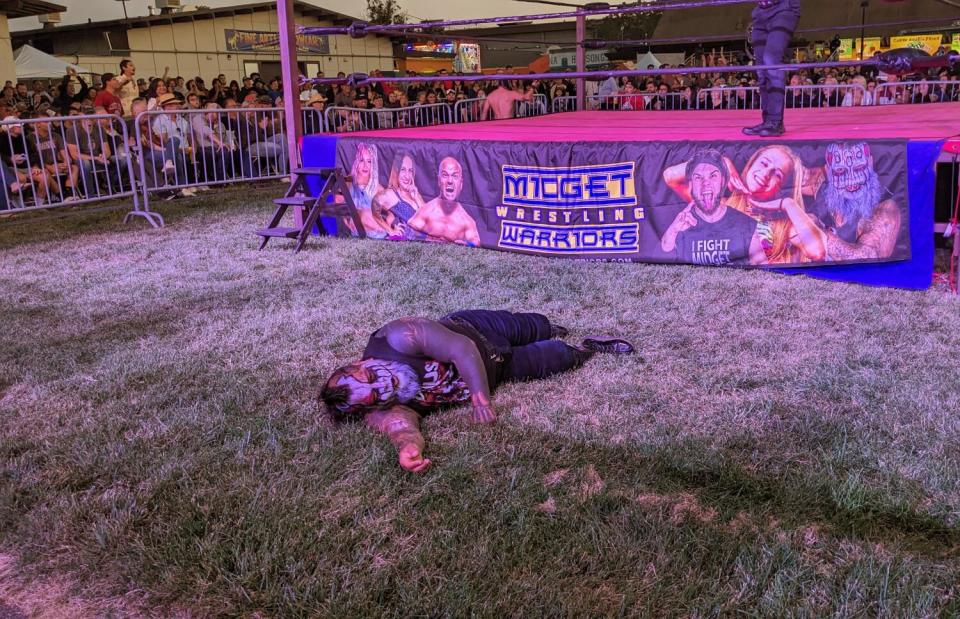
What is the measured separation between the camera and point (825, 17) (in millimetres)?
20781

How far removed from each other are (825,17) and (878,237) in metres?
19.7

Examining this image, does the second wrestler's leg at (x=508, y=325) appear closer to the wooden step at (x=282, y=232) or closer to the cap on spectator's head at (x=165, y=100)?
the wooden step at (x=282, y=232)

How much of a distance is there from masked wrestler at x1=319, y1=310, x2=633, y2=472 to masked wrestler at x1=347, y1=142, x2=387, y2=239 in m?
3.40

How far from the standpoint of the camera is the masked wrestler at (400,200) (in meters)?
5.98

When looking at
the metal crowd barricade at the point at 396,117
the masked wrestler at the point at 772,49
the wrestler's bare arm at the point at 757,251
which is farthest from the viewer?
the metal crowd barricade at the point at 396,117

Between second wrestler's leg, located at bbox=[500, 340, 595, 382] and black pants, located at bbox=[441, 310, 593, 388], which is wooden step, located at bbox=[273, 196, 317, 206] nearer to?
black pants, located at bbox=[441, 310, 593, 388]

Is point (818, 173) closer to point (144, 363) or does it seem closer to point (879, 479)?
point (879, 479)

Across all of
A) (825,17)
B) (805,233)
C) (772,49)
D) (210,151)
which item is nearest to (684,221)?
(805,233)

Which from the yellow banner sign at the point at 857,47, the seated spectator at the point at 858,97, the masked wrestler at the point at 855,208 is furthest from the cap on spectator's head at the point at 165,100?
the yellow banner sign at the point at 857,47

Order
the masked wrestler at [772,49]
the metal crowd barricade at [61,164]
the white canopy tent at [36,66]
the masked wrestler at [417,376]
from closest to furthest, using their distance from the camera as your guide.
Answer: the masked wrestler at [417,376]
the masked wrestler at [772,49]
the metal crowd barricade at [61,164]
the white canopy tent at [36,66]

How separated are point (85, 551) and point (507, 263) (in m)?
3.62

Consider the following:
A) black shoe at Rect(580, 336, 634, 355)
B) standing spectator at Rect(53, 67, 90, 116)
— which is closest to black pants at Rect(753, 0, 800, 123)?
black shoe at Rect(580, 336, 634, 355)

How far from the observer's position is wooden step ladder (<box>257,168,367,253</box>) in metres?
5.89

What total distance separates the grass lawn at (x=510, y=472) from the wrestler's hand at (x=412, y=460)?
0.12ft
